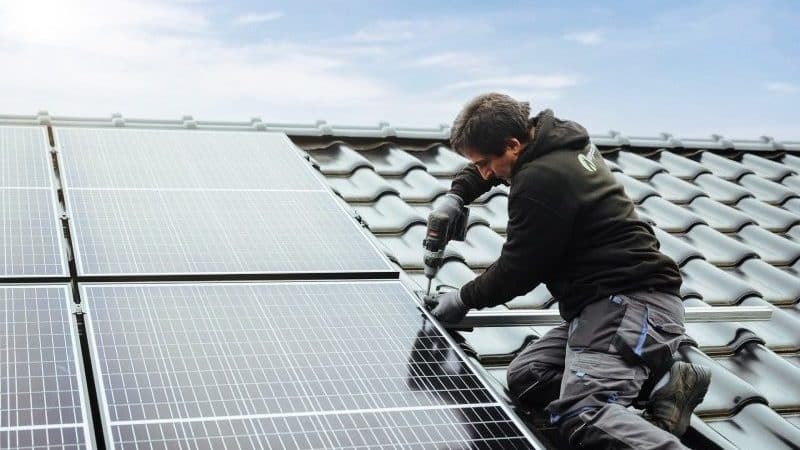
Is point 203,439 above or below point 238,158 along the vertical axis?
below

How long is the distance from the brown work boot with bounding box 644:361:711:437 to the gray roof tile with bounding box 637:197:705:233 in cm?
370

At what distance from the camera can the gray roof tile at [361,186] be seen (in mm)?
7117

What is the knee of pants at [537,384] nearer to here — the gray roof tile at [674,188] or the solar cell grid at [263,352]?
the solar cell grid at [263,352]

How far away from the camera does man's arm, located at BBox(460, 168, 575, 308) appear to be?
13.8 ft

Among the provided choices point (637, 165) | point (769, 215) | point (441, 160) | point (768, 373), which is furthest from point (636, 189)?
point (768, 373)

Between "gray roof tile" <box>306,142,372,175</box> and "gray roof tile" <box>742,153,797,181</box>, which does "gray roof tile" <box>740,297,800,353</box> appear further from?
"gray roof tile" <box>742,153,797,181</box>

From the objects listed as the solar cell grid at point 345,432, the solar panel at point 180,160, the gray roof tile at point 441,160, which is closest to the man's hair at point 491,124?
the solar cell grid at point 345,432

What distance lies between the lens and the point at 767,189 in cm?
925

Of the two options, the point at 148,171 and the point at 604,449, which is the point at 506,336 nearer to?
the point at 604,449

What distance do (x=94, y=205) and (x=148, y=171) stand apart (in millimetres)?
918

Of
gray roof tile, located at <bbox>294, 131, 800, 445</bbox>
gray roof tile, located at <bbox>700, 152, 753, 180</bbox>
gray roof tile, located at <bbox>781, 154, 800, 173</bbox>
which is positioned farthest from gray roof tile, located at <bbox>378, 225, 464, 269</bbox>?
gray roof tile, located at <bbox>781, 154, 800, 173</bbox>

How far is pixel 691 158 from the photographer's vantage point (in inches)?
399

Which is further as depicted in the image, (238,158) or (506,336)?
(238,158)

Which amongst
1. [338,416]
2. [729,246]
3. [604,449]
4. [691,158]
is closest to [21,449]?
[338,416]
